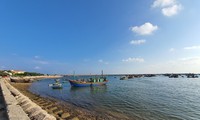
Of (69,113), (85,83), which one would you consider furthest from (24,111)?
(85,83)

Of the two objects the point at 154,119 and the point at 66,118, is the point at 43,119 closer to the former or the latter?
the point at 66,118

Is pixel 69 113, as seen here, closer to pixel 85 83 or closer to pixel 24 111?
pixel 24 111

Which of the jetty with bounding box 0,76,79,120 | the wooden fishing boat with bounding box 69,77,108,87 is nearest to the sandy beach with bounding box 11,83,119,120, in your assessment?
the jetty with bounding box 0,76,79,120

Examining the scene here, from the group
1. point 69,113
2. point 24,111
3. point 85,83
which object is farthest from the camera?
point 85,83

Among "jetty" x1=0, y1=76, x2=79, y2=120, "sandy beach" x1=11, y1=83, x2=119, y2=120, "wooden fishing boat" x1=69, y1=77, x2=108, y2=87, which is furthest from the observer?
"wooden fishing boat" x1=69, y1=77, x2=108, y2=87

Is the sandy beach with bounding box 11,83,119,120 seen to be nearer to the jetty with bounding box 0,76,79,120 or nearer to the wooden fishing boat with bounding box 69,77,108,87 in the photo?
the jetty with bounding box 0,76,79,120

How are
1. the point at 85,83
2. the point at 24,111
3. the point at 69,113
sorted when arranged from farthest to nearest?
the point at 85,83 → the point at 69,113 → the point at 24,111

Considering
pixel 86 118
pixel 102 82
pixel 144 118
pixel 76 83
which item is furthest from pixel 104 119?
pixel 102 82

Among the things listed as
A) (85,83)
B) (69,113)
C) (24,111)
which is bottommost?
(69,113)

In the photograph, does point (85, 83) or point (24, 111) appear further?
point (85, 83)

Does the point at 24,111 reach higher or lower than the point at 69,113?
higher

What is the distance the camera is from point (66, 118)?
40.3 feet

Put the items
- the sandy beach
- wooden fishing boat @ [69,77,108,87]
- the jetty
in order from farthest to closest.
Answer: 1. wooden fishing boat @ [69,77,108,87]
2. the sandy beach
3. the jetty

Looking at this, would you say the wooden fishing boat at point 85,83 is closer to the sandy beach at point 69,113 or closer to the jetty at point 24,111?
the sandy beach at point 69,113
